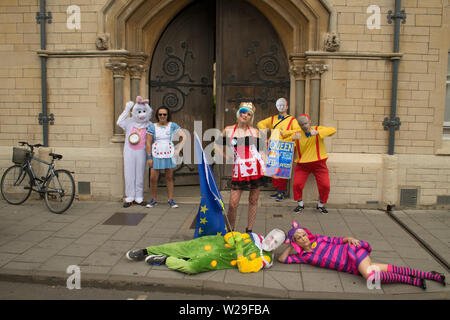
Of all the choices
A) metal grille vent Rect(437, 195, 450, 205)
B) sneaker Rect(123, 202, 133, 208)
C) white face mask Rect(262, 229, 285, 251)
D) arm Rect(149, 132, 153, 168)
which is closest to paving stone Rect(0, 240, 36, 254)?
sneaker Rect(123, 202, 133, 208)

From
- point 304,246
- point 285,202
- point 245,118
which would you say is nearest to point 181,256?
point 304,246

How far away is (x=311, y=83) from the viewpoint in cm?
746

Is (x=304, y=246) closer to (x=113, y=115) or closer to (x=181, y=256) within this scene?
(x=181, y=256)

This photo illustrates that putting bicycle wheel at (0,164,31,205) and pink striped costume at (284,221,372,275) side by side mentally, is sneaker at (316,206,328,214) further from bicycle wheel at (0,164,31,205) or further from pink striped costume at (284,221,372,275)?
bicycle wheel at (0,164,31,205)

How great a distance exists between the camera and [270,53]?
8.05 m

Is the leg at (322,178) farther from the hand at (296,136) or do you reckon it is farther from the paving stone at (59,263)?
the paving stone at (59,263)

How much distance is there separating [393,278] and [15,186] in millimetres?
6403

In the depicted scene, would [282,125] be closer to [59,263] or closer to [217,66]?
[217,66]

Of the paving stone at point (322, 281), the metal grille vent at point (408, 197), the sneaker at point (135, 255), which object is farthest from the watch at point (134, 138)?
the metal grille vent at point (408, 197)

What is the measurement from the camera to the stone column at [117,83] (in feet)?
24.7

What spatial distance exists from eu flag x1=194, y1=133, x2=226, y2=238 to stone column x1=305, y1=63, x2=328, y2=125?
3.24 m

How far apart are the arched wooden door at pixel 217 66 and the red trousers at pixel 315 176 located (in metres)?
1.54

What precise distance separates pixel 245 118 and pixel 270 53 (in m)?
3.16

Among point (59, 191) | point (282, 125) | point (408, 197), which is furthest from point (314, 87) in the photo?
point (59, 191)
